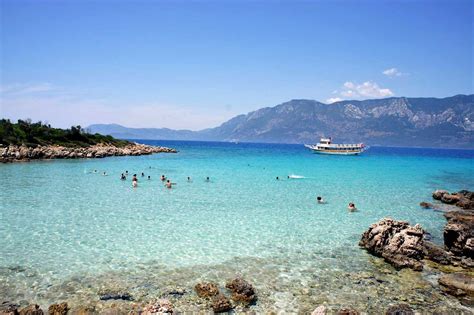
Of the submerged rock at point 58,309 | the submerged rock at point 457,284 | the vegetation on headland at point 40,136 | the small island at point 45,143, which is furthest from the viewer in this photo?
the vegetation on headland at point 40,136

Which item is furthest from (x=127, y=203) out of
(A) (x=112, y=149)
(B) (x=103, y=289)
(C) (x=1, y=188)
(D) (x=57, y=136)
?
(D) (x=57, y=136)

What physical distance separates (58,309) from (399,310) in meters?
11.0

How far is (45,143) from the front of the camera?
237 feet

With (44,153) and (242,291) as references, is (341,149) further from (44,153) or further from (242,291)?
(242,291)

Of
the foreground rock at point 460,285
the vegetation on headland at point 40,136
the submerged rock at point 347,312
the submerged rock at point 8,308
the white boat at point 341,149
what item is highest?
the vegetation on headland at point 40,136

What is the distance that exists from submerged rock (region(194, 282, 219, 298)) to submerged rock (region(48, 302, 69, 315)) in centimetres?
432

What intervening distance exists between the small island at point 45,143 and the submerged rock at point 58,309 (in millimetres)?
53495

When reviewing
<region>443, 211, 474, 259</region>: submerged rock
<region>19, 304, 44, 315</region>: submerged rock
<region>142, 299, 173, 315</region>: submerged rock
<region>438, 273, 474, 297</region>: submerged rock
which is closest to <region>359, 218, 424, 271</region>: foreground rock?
<region>438, 273, 474, 297</region>: submerged rock

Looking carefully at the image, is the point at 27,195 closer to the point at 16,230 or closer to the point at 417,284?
the point at 16,230

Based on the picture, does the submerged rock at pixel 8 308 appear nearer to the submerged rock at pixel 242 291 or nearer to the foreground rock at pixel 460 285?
the submerged rock at pixel 242 291

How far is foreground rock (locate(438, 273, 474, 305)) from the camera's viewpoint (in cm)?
1224

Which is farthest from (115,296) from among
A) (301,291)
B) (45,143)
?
(45,143)

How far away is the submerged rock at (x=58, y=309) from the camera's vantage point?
1015 cm

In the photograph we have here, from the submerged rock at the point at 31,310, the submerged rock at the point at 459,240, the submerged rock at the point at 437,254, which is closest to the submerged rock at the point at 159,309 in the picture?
the submerged rock at the point at 31,310
